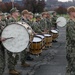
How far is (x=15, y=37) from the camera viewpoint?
8.51m

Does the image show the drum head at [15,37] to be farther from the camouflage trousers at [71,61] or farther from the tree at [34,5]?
the tree at [34,5]

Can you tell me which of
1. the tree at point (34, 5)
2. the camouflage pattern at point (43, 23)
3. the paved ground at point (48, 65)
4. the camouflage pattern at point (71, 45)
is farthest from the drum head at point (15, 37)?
the tree at point (34, 5)

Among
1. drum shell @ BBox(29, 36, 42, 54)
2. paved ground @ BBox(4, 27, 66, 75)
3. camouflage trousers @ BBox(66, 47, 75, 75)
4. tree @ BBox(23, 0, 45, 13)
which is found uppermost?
camouflage trousers @ BBox(66, 47, 75, 75)

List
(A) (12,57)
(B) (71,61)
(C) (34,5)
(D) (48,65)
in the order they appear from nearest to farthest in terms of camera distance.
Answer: (B) (71,61) → (A) (12,57) → (D) (48,65) → (C) (34,5)

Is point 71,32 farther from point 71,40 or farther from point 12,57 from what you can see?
point 12,57

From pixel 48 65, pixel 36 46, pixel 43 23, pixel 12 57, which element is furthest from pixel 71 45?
pixel 43 23

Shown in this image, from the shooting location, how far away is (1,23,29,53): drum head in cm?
838

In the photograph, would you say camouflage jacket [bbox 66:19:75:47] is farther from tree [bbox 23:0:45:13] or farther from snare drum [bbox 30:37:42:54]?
tree [bbox 23:0:45:13]

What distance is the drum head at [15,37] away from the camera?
27.5 feet

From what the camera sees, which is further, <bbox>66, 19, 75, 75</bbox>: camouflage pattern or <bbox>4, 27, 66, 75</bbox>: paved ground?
<bbox>4, 27, 66, 75</bbox>: paved ground

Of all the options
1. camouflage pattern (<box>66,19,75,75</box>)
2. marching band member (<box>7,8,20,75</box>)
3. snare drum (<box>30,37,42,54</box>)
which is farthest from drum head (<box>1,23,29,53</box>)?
snare drum (<box>30,37,42,54</box>)

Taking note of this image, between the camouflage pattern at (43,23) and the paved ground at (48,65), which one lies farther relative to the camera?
the camouflage pattern at (43,23)

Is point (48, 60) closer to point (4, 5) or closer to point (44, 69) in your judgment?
point (44, 69)

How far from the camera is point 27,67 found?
1175 centimetres
